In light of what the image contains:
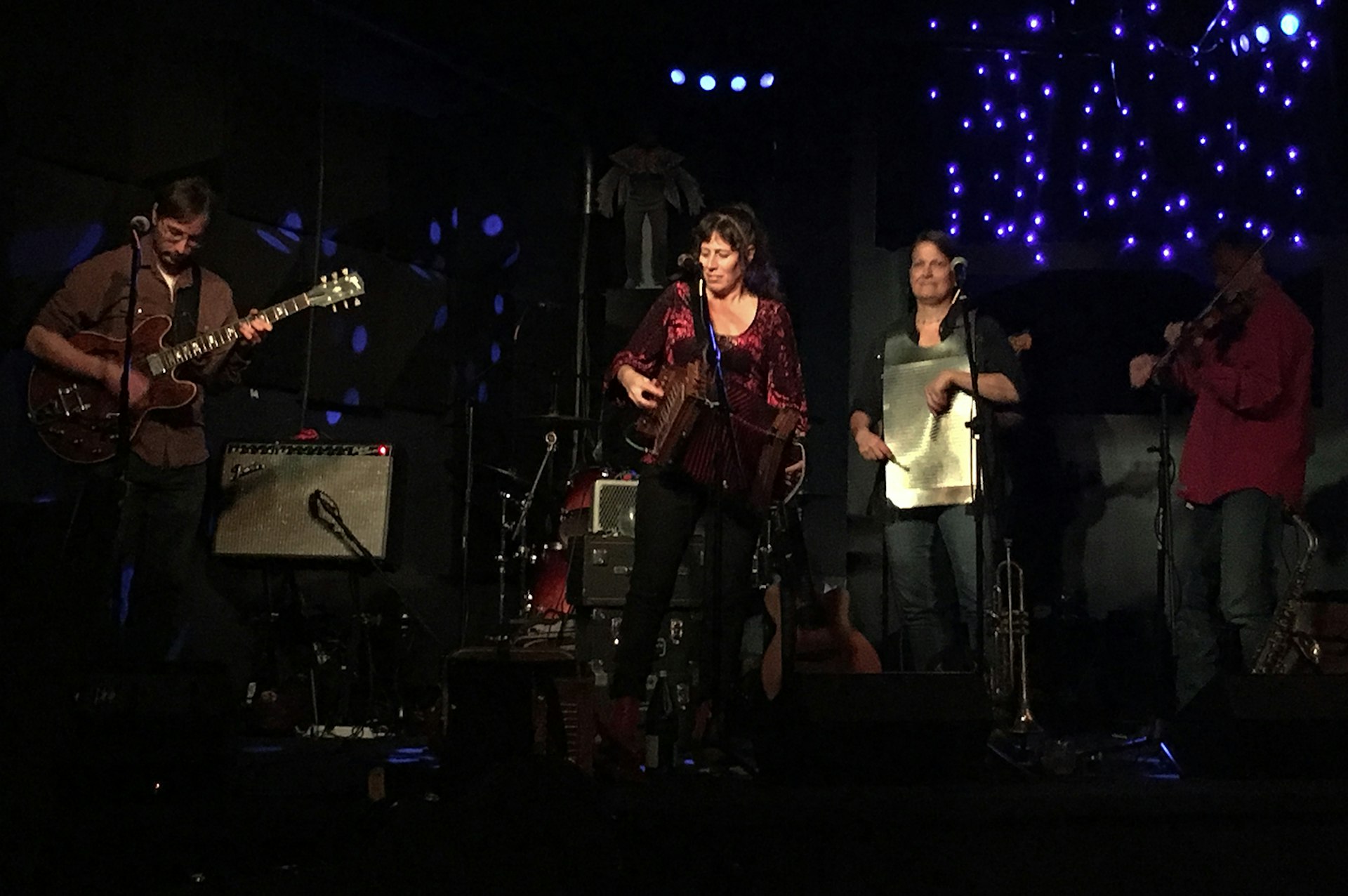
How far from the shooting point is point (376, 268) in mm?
7348

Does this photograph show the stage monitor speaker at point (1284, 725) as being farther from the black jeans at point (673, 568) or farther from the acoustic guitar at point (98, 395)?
the acoustic guitar at point (98, 395)

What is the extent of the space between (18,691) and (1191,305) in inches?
247

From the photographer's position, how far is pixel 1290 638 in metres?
5.59

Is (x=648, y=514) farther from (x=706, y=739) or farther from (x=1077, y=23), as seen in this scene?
(x=1077, y=23)

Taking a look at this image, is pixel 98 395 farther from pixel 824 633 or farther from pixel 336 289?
pixel 824 633

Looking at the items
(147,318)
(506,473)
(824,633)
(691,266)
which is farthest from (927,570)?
(147,318)

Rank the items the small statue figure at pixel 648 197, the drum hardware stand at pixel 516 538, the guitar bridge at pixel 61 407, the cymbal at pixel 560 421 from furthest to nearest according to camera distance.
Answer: the small statue figure at pixel 648 197 < the drum hardware stand at pixel 516 538 < the cymbal at pixel 560 421 < the guitar bridge at pixel 61 407

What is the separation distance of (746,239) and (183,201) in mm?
2549

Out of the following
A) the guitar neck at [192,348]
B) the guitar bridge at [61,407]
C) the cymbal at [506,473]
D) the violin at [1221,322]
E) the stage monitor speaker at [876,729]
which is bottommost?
the stage monitor speaker at [876,729]

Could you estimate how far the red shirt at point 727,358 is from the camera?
15.1ft

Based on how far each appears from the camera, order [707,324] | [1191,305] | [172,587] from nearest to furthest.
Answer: [707,324], [172,587], [1191,305]

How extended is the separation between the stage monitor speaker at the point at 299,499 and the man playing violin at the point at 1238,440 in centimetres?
371

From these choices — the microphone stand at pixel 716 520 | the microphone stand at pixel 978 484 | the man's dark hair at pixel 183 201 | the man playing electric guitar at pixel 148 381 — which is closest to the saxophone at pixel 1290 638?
the microphone stand at pixel 978 484

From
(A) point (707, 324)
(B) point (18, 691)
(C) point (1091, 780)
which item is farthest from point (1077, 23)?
(B) point (18, 691)
